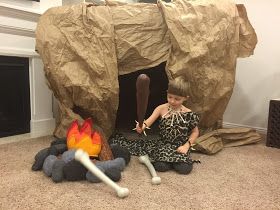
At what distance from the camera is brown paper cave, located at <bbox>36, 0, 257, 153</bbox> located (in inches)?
53.2

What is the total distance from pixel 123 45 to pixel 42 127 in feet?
2.29

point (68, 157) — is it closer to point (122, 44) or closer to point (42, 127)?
point (122, 44)

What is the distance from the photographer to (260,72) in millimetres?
1965

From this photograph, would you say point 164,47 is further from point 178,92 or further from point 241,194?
point 241,194

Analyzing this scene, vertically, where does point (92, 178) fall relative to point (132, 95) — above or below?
below

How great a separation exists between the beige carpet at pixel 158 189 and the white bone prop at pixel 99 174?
20 mm

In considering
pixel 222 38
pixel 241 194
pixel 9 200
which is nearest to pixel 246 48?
pixel 222 38

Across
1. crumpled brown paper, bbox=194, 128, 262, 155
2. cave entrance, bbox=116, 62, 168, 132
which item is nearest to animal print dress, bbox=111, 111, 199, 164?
crumpled brown paper, bbox=194, 128, 262, 155

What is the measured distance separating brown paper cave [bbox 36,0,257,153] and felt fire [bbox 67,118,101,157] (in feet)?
0.65

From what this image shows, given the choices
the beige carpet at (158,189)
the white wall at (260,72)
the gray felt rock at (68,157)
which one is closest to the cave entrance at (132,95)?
the white wall at (260,72)

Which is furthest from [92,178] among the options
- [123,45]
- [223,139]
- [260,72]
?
[260,72]

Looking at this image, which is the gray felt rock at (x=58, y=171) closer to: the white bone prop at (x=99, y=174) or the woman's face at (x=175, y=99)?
the white bone prop at (x=99, y=174)

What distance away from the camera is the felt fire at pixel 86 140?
1180mm

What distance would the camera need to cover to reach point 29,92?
1.68 meters
